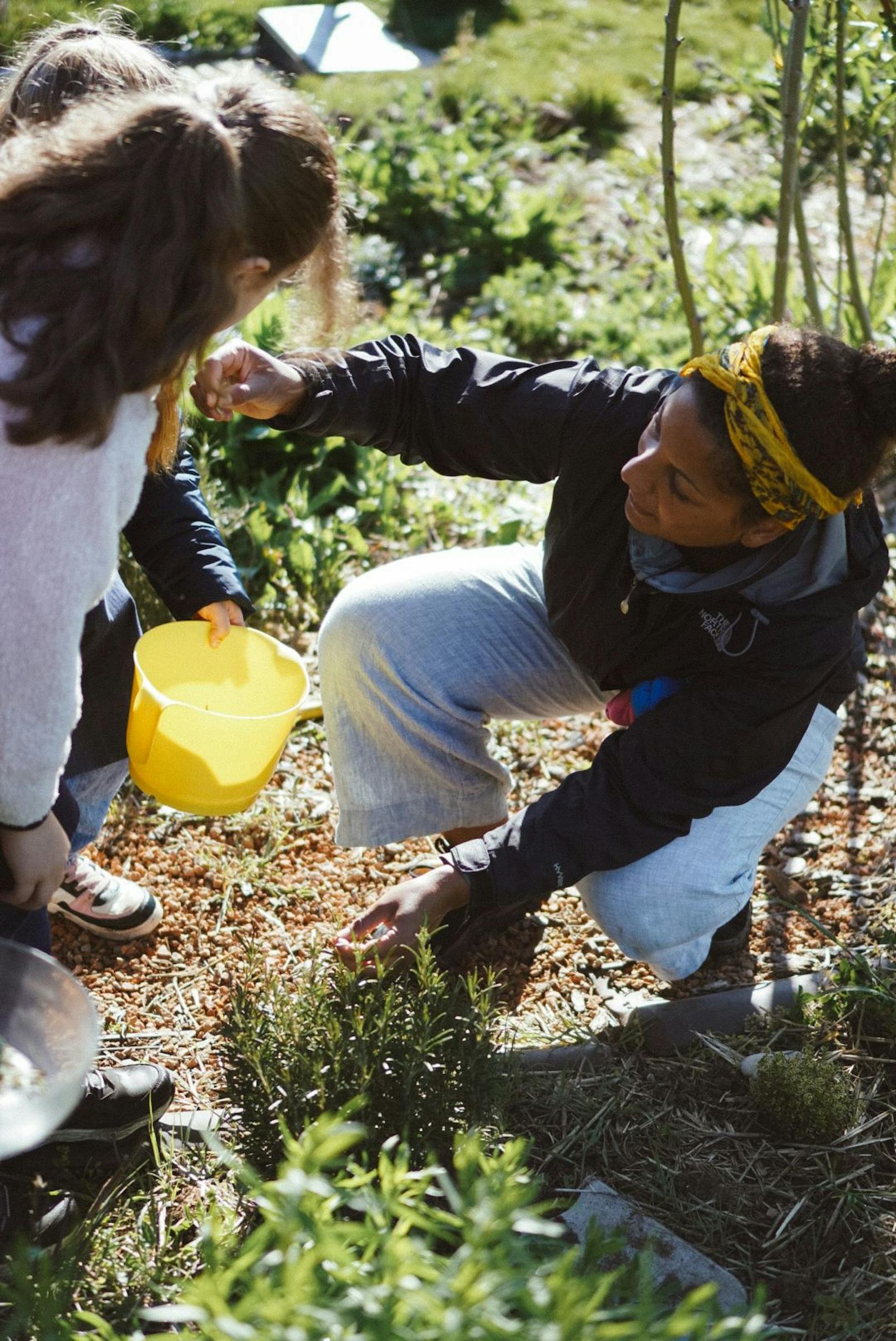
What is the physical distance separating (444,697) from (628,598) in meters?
0.43

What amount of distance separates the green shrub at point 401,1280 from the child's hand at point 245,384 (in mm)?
1149

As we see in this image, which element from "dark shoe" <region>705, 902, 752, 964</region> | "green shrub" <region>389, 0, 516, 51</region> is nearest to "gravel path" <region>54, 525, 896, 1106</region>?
"dark shoe" <region>705, 902, 752, 964</region>

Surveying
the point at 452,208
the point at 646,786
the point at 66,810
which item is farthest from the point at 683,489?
the point at 452,208

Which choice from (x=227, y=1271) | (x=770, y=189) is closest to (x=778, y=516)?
(x=227, y=1271)

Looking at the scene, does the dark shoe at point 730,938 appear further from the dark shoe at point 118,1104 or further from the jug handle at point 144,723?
the jug handle at point 144,723

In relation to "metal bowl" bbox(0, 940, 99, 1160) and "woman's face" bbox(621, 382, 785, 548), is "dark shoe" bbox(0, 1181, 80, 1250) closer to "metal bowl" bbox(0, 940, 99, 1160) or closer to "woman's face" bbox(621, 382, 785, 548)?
"metal bowl" bbox(0, 940, 99, 1160)

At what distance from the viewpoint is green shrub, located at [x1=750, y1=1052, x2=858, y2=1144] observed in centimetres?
187

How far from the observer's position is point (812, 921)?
2.19m

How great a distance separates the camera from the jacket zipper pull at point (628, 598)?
1.99m

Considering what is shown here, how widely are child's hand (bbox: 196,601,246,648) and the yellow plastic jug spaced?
15 mm

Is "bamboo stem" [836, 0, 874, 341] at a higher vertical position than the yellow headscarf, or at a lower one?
higher

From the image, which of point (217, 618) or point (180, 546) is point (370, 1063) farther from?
point (180, 546)

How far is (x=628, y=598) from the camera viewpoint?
78.9 inches

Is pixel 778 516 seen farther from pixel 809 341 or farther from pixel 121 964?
pixel 121 964
